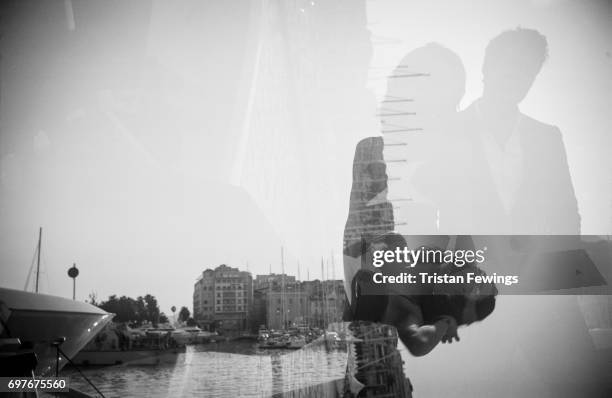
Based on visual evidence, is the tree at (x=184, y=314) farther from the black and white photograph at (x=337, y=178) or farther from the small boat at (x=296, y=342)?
the small boat at (x=296, y=342)

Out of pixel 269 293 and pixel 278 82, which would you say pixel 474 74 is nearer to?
pixel 278 82

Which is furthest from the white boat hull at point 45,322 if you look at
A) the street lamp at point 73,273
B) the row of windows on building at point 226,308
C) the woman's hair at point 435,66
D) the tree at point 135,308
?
the woman's hair at point 435,66

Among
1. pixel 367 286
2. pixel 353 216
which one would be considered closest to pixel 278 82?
pixel 353 216

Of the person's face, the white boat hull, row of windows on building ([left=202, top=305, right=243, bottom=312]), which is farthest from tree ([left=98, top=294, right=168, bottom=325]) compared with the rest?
the person's face

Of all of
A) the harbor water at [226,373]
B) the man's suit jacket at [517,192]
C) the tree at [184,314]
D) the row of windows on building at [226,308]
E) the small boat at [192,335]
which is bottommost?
the harbor water at [226,373]

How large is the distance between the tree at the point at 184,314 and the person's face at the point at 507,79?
3.06m

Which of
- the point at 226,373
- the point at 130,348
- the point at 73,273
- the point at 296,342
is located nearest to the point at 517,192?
the point at 296,342

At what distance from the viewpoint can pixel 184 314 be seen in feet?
14.5

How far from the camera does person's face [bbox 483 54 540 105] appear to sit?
9.95 ft

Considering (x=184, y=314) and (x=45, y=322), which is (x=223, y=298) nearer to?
(x=184, y=314)

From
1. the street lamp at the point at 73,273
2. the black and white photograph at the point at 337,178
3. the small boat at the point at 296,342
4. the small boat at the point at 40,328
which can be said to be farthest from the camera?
the street lamp at the point at 73,273

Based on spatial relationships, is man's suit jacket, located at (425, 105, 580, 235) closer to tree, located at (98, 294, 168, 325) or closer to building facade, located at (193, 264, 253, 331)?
building facade, located at (193, 264, 253, 331)

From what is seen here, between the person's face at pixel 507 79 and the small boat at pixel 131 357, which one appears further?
the small boat at pixel 131 357

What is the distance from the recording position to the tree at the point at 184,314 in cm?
432
